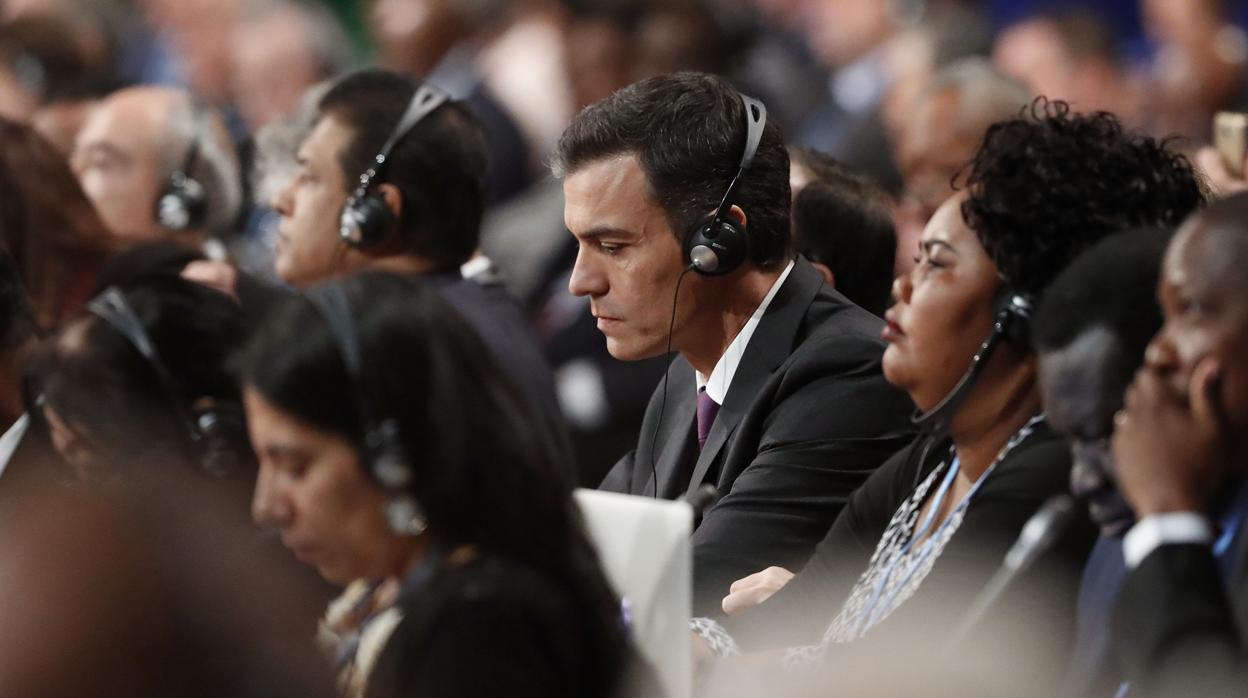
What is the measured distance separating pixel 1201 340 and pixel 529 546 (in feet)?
2.29

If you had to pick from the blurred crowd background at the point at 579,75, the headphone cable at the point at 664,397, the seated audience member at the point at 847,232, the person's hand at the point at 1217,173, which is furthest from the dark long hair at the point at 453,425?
the blurred crowd background at the point at 579,75

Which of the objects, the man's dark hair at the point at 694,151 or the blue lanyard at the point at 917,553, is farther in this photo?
the man's dark hair at the point at 694,151

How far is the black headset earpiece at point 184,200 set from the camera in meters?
4.32

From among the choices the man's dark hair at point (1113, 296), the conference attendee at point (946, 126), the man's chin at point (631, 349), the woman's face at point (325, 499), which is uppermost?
the man's dark hair at point (1113, 296)

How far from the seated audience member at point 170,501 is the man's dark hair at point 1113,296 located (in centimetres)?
91

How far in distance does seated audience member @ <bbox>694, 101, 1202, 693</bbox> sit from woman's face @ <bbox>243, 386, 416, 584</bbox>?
66 cm

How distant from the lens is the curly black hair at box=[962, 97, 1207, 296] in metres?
2.10

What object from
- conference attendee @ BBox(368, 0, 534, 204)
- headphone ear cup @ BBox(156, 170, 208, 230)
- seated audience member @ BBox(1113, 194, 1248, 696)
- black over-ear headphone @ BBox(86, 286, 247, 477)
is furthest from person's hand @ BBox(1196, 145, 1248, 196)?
conference attendee @ BBox(368, 0, 534, 204)

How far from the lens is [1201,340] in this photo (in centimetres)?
173

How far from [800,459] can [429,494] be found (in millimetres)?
1047

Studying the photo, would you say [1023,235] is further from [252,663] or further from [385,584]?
[252,663]

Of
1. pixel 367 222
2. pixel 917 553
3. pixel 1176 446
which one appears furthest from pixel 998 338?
pixel 367 222

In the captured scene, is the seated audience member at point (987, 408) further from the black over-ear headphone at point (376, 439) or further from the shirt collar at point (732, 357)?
the black over-ear headphone at point (376, 439)

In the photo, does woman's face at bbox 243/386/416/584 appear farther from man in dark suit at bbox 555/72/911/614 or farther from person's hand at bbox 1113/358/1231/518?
man in dark suit at bbox 555/72/911/614
